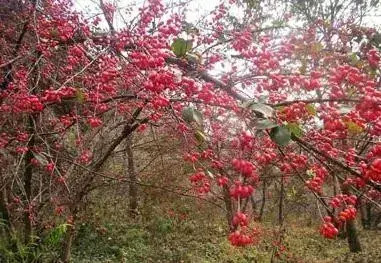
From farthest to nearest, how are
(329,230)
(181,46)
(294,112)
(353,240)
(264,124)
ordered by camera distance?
1. (353,240)
2. (181,46)
3. (329,230)
4. (294,112)
5. (264,124)

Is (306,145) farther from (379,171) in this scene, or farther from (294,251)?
(294,251)

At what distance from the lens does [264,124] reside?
1812 mm

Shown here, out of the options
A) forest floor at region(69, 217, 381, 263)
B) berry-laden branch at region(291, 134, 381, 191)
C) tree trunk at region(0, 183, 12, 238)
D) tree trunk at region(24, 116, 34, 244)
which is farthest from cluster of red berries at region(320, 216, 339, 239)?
forest floor at region(69, 217, 381, 263)

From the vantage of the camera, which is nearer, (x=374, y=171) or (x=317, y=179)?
(x=374, y=171)

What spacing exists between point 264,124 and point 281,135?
0.29 ft

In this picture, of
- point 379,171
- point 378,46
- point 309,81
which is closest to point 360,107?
point 379,171

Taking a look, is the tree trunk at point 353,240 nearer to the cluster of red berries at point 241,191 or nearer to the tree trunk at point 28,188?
the tree trunk at point 28,188

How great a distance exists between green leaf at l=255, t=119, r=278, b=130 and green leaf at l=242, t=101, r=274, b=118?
0.9 inches

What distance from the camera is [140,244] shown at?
33.0ft

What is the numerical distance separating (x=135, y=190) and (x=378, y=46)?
8169 mm

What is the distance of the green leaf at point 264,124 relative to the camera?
5.84 ft

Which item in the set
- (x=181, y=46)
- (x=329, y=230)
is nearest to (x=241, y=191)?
(x=329, y=230)

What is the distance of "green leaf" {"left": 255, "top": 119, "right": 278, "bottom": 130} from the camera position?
5.84ft

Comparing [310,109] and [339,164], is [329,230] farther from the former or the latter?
[310,109]
